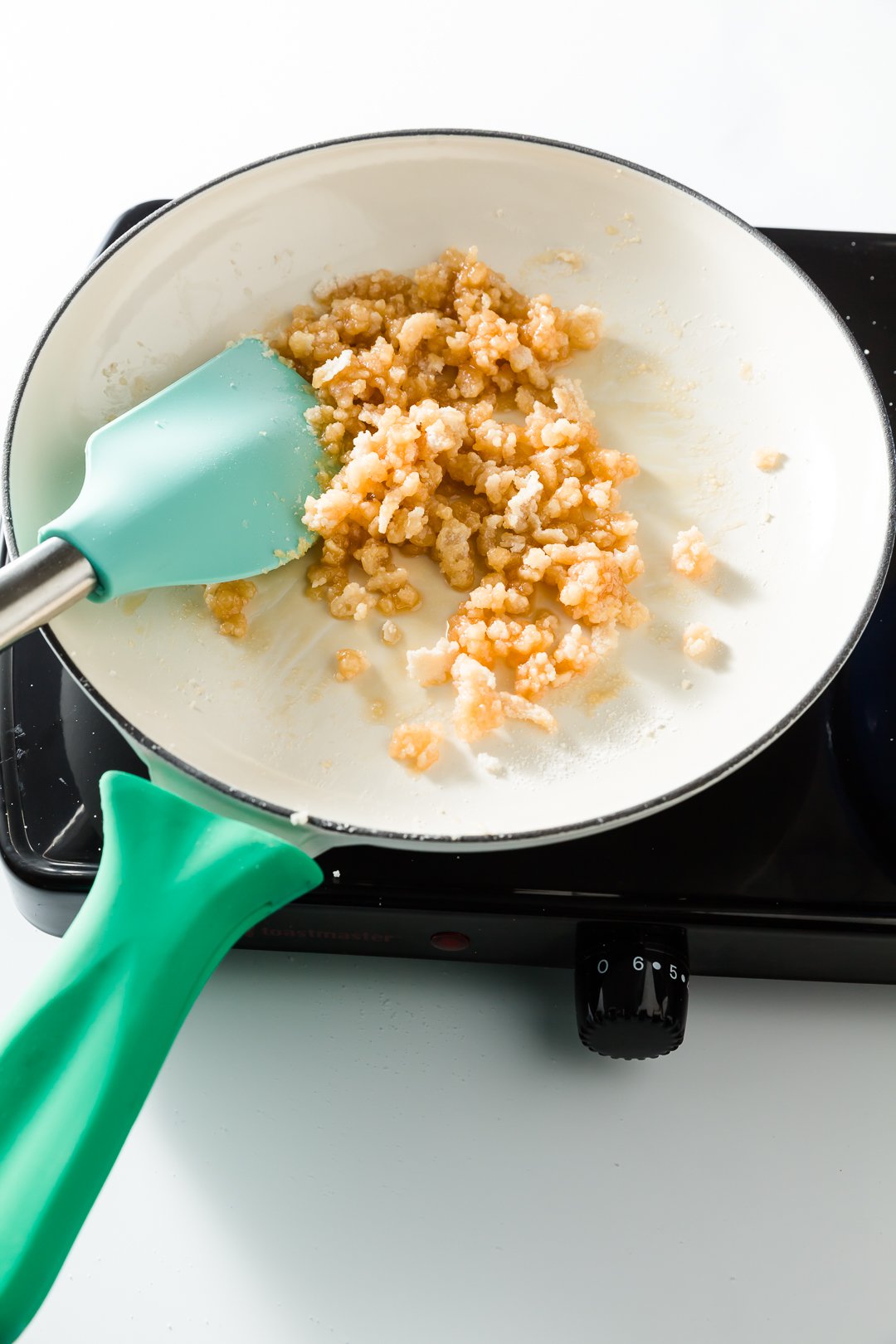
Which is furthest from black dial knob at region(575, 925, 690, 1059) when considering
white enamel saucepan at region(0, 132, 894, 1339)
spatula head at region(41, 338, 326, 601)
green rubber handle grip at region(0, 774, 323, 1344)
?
spatula head at region(41, 338, 326, 601)

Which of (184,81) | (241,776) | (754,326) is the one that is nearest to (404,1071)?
(241,776)

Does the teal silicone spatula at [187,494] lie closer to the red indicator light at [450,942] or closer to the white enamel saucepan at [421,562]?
the white enamel saucepan at [421,562]

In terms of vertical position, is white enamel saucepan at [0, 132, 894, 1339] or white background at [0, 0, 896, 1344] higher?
white enamel saucepan at [0, 132, 894, 1339]

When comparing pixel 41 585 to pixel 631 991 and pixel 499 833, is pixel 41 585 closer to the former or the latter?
pixel 499 833

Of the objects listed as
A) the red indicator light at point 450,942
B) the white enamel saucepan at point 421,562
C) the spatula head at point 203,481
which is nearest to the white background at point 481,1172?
the red indicator light at point 450,942

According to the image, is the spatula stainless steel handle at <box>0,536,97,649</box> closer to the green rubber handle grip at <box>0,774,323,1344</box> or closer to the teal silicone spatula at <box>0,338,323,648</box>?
the teal silicone spatula at <box>0,338,323,648</box>

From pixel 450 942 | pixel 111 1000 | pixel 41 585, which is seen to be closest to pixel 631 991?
pixel 450 942
